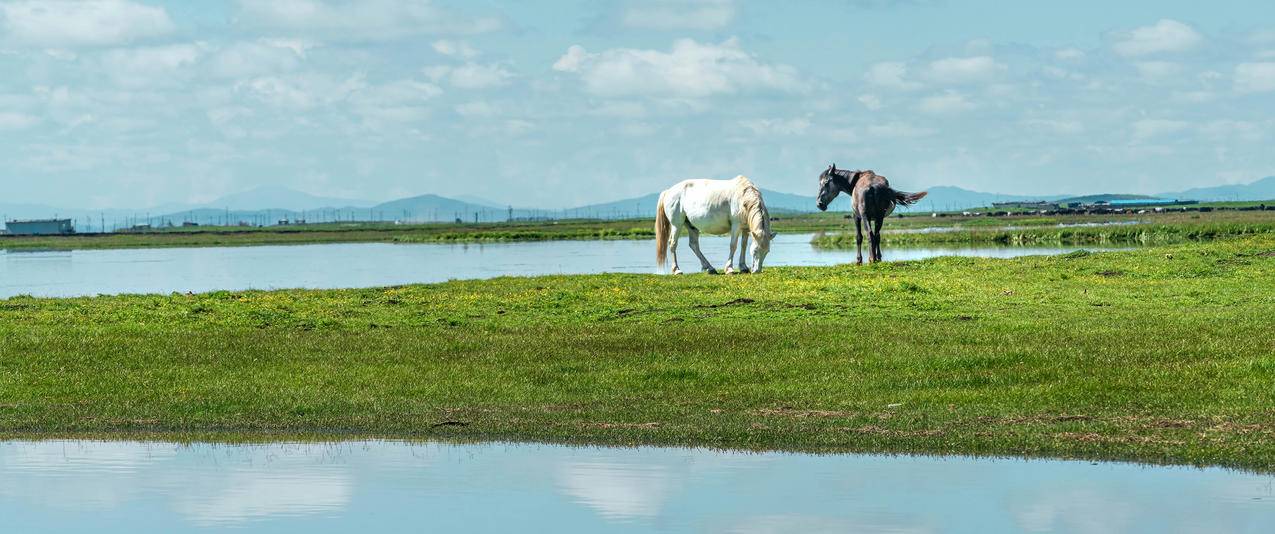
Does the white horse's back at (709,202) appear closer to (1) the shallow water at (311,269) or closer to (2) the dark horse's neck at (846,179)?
(2) the dark horse's neck at (846,179)

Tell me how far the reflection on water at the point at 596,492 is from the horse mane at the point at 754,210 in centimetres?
1829

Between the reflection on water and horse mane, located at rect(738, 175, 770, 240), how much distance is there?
720 inches

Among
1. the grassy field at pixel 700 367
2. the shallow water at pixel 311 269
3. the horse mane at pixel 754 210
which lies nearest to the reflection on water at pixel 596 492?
the grassy field at pixel 700 367

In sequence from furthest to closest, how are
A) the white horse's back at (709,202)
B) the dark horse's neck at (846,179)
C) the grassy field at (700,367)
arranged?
the dark horse's neck at (846,179) < the white horse's back at (709,202) < the grassy field at (700,367)

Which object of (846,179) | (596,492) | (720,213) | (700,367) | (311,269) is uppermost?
(846,179)

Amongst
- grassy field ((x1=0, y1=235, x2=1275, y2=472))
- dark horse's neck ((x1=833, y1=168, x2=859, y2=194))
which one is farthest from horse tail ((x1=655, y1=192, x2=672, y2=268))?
grassy field ((x1=0, y1=235, x2=1275, y2=472))

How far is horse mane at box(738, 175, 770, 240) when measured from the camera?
1300 inches

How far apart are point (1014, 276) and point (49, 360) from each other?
716 inches

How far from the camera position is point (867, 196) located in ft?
120

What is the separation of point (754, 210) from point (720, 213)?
43.6 inches

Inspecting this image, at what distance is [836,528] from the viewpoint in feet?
38.0

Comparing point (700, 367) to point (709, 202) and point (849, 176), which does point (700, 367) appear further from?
point (849, 176)

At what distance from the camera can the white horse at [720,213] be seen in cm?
3328

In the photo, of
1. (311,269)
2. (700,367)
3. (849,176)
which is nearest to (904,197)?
(849,176)
